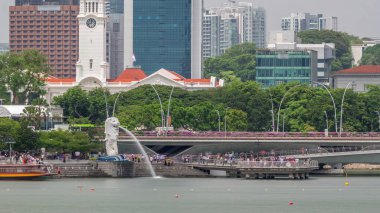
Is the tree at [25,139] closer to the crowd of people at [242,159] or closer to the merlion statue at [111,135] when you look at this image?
the merlion statue at [111,135]

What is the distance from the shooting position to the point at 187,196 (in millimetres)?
129375

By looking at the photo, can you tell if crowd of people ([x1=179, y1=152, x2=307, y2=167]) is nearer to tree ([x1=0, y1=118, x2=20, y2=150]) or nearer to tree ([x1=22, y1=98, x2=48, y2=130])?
tree ([x1=0, y1=118, x2=20, y2=150])

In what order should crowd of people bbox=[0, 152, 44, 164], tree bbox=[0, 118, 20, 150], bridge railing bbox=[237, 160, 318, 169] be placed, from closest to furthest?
crowd of people bbox=[0, 152, 44, 164] < bridge railing bbox=[237, 160, 318, 169] < tree bbox=[0, 118, 20, 150]

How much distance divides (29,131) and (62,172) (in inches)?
412

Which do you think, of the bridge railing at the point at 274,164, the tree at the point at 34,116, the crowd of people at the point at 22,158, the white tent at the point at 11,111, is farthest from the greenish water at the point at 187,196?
the white tent at the point at 11,111

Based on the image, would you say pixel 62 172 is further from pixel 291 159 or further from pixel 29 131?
pixel 291 159

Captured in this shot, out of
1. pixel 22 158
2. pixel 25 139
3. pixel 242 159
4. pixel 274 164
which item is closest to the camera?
pixel 22 158

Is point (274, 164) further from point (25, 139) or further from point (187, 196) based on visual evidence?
point (187, 196)

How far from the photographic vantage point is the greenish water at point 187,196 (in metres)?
118

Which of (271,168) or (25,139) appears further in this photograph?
(25,139)

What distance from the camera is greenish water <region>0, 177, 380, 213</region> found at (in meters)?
118

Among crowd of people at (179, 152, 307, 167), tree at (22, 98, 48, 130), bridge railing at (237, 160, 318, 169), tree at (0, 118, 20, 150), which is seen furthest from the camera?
tree at (22, 98, 48, 130)

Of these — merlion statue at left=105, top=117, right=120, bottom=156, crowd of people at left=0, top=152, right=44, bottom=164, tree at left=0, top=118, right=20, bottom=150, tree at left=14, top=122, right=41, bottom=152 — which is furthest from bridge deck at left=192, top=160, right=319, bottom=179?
tree at left=0, top=118, right=20, bottom=150

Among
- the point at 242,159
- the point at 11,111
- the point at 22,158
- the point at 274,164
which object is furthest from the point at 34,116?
the point at 274,164
